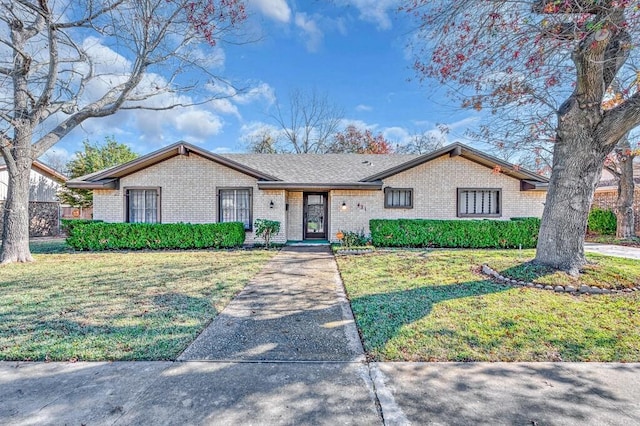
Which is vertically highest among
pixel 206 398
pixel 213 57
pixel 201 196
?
pixel 213 57

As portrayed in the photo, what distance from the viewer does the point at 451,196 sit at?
12.9m

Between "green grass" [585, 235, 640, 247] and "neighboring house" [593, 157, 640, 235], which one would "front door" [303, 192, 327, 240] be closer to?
"green grass" [585, 235, 640, 247]

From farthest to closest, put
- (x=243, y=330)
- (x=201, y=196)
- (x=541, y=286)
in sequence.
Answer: (x=201, y=196)
(x=541, y=286)
(x=243, y=330)

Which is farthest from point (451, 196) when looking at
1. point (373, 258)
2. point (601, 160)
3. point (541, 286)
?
point (541, 286)

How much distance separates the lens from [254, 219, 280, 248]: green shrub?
1167 cm

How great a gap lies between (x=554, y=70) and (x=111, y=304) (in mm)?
8737

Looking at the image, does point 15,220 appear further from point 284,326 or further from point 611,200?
point 611,200

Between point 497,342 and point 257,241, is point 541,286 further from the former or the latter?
point 257,241

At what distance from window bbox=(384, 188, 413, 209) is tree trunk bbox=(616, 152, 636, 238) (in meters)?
10.4

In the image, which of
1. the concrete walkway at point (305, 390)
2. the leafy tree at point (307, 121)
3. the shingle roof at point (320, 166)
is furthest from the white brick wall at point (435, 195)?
the leafy tree at point (307, 121)

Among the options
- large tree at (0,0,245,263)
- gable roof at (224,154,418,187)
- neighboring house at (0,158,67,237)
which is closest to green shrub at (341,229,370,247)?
gable roof at (224,154,418,187)

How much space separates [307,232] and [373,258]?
553cm

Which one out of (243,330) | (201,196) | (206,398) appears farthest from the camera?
(201,196)

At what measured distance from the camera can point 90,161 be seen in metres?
21.3
